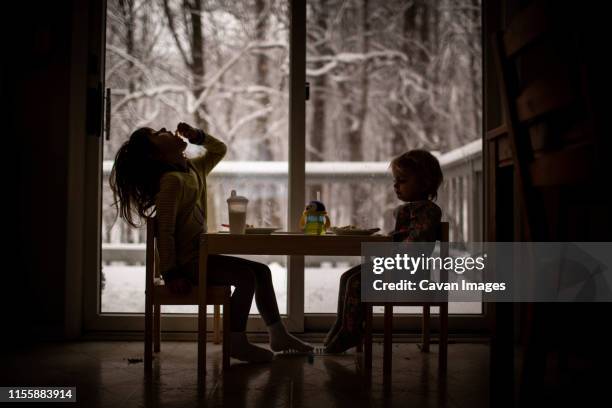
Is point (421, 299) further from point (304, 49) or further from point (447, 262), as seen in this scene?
point (304, 49)

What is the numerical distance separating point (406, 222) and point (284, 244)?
511mm

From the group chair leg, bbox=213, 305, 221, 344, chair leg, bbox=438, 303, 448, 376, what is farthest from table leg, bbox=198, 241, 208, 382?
chair leg, bbox=438, 303, 448, 376

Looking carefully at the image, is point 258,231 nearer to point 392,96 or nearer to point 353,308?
point 353,308

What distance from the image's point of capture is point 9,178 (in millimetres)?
2455

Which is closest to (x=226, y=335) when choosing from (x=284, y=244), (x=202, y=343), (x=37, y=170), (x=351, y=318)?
(x=202, y=343)

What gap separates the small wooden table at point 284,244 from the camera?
1978mm

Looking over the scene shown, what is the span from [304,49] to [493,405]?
1.76m

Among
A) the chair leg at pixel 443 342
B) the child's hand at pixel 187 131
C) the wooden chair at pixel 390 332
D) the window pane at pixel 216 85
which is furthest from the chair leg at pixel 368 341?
the child's hand at pixel 187 131

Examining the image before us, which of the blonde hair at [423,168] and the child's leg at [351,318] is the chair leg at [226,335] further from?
the blonde hair at [423,168]

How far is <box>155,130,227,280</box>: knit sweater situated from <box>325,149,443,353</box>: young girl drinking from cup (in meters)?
0.62

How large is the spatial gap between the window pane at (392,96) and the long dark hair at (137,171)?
90 cm

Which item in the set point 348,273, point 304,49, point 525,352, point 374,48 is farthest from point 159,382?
point 374,48

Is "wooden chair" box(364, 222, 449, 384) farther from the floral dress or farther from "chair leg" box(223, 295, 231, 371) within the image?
"chair leg" box(223, 295, 231, 371)

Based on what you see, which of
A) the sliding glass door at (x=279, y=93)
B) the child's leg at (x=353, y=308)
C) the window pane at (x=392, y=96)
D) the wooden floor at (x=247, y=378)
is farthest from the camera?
the window pane at (x=392, y=96)
